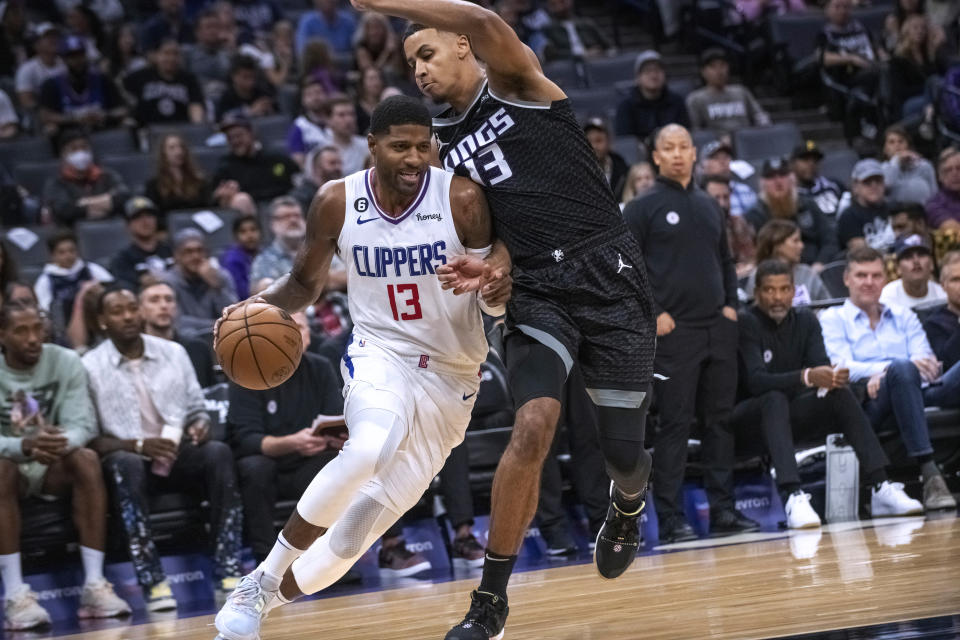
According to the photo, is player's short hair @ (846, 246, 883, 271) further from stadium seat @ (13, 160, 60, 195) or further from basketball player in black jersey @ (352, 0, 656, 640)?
stadium seat @ (13, 160, 60, 195)

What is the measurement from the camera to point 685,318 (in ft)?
24.2

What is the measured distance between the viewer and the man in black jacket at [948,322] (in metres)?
Result: 8.08

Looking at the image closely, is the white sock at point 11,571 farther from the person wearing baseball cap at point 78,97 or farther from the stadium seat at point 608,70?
the stadium seat at point 608,70

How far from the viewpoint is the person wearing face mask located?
10.2 meters

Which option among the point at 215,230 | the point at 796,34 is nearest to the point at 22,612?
the point at 215,230

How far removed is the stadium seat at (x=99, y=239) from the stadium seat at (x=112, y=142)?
5.18 feet

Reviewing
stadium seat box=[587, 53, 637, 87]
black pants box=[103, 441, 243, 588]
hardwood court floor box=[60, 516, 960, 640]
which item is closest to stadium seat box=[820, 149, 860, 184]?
stadium seat box=[587, 53, 637, 87]

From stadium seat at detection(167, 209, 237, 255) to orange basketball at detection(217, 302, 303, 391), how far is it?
5.54 m

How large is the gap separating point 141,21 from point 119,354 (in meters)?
7.29

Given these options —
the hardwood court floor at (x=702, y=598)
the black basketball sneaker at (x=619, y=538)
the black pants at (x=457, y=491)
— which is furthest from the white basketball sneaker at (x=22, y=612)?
the black basketball sneaker at (x=619, y=538)

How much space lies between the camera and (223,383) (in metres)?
7.79

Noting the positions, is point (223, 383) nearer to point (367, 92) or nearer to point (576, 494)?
point (576, 494)

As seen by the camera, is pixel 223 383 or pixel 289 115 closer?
pixel 223 383

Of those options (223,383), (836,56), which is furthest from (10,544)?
(836,56)
